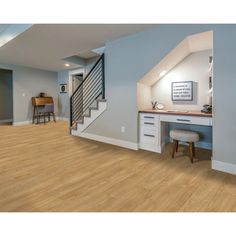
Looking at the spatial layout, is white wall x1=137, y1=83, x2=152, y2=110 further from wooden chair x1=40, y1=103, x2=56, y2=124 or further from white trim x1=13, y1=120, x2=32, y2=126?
white trim x1=13, y1=120, x2=32, y2=126

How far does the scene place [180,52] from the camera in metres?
3.26

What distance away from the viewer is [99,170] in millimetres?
2568

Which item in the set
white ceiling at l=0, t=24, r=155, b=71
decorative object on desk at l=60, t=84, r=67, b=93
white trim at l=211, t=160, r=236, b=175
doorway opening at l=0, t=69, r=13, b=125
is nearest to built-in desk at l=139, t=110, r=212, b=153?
white trim at l=211, t=160, r=236, b=175

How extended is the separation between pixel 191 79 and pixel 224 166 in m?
1.80

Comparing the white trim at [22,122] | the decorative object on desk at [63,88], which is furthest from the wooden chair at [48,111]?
the decorative object on desk at [63,88]

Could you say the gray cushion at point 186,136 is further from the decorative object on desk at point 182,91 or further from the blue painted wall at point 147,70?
the decorative object on desk at point 182,91

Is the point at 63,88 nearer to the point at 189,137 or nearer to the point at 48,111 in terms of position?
the point at 48,111

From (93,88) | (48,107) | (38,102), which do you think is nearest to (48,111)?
(48,107)

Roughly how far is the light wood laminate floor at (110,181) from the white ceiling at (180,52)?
154 cm
